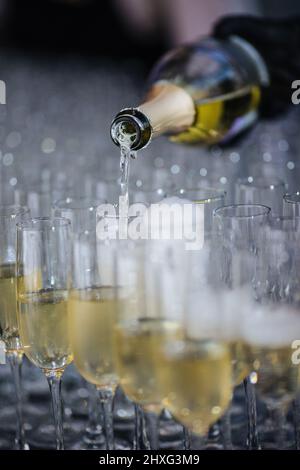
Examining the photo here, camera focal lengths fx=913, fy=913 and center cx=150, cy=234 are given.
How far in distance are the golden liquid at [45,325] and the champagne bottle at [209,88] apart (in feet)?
1.57

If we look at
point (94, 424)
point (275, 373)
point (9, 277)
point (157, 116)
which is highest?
point (157, 116)

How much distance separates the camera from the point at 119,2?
3.03 metres

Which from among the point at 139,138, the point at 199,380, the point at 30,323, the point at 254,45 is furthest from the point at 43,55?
the point at 199,380

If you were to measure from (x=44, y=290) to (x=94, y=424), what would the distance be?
0.38 meters

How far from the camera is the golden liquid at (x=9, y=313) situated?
45.3 inches

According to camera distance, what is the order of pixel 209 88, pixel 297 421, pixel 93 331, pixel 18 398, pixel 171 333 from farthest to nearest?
pixel 209 88 < pixel 18 398 < pixel 297 421 < pixel 93 331 < pixel 171 333

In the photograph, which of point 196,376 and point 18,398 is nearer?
point 196,376

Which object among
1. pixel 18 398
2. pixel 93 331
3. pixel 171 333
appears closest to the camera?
pixel 171 333

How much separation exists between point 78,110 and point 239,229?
6.14ft

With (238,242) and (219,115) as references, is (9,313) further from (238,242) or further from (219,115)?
(219,115)

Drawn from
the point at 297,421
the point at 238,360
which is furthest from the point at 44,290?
the point at 297,421

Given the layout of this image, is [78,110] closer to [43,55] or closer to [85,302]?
[43,55]

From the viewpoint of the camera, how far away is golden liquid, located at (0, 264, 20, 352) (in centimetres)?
115

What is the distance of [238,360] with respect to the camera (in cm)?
93
